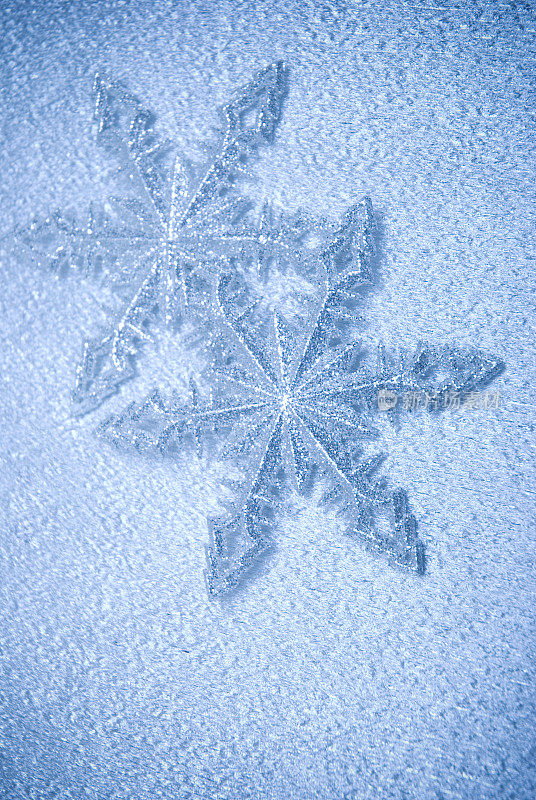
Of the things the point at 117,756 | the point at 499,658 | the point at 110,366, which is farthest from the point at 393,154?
the point at 117,756

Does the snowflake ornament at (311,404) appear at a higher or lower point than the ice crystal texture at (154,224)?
lower

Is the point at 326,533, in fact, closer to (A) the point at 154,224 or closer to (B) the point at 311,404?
(B) the point at 311,404

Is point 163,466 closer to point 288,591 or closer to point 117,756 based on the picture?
point 288,591

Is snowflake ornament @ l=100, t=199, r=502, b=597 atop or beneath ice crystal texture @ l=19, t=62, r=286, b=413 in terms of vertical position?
beneath

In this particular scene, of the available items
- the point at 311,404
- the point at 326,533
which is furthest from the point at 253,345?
the point at 326,533
